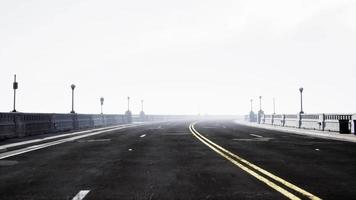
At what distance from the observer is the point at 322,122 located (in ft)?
90.5

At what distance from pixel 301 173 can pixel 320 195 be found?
2324 millimetres

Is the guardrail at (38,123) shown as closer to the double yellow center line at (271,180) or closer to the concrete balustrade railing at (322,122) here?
the double yellow center line at (271,180)

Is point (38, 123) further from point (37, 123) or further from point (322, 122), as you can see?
point (322, 122)

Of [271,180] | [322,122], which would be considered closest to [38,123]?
[322,122]

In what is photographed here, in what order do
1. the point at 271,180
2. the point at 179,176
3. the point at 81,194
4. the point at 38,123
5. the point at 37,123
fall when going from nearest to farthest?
1. the point at 81,194
2. the point at 271,180
3. the point at 179,176
4. the point at 37,123
5. the point at 38,123

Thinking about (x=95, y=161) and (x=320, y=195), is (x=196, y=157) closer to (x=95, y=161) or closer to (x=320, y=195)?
(x=95, y=161)

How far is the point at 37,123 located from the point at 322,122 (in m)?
19.8

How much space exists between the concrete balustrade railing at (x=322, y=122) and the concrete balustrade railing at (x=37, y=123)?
62.9ft

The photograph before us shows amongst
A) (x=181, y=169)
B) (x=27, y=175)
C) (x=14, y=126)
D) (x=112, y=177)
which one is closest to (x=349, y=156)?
(x=181, y=169)

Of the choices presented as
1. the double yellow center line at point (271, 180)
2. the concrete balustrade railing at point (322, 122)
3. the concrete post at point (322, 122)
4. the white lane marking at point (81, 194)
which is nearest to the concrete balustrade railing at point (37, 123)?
the double yellow center line at point (271, 180)

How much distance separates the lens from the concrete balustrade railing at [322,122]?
23.8 meters

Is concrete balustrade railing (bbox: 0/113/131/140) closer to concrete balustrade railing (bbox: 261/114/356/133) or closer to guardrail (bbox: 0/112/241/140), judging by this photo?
guardrail (bbox: 0/112/241/140)

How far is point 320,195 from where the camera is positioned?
617 cm

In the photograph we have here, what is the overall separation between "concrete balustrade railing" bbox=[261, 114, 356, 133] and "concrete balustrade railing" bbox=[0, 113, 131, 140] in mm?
19184
